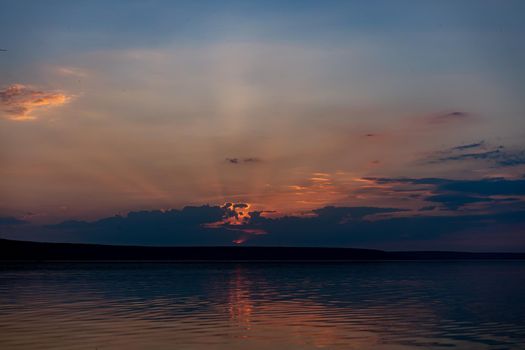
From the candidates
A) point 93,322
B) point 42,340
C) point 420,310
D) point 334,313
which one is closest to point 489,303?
point 420,310

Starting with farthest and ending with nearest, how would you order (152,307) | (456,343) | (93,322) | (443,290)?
(443,290), (152,307), (93,322), (456,343)

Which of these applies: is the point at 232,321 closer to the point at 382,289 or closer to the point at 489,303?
the point at 489,303

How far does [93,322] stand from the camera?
32.9 meters

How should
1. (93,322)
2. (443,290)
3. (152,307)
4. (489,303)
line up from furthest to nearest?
(443,290), (489,303), (152,307), (93,322)

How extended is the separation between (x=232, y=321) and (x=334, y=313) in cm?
642

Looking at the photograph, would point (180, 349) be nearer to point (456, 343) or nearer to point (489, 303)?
point (456, 343)

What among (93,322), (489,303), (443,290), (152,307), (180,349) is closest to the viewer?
(180,349)

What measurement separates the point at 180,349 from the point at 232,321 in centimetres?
887

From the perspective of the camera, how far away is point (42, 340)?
27297 millimetres

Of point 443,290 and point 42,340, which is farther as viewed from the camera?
point 443,290

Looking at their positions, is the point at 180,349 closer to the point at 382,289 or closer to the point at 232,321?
the point at 232,321

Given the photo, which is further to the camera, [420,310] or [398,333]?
[420,310]

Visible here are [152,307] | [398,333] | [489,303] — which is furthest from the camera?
[489,303]

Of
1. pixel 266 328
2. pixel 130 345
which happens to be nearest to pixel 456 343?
pixel 266 328
